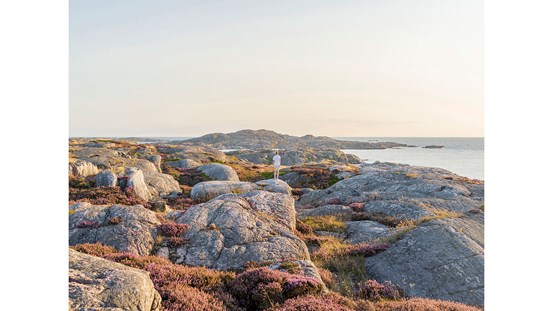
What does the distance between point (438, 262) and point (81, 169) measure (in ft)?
98.4

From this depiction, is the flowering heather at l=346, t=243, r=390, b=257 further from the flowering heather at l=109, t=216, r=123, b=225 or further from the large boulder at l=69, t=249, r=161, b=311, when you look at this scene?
the flowering heather at l=109, t=216, r=123, b=225

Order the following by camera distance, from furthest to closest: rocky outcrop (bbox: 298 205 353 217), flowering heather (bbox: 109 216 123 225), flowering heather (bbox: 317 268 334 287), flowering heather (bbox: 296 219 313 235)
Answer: rocky outcrop (bbox: 298 205 353 217) → flowering heather (bbox: 296 219 313 235) → flowering heather (bbox: 109 216 123 225) → flowering heather (bbox: 317 268 334 287)

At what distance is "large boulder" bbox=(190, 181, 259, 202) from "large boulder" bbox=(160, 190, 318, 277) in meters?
9.72

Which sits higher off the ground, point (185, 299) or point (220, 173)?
point (220, 173)

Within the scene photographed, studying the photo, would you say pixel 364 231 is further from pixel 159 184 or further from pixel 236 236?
pixel 159 184

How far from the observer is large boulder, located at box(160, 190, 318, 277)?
12.4 meters

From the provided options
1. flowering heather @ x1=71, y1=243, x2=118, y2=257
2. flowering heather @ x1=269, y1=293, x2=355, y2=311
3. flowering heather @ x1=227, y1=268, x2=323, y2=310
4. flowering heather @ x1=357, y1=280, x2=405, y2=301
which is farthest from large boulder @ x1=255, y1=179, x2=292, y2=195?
flowering heather @ x1=269, y1=293, x2=355, y2=311

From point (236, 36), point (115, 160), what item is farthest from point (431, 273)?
point (115, 160)

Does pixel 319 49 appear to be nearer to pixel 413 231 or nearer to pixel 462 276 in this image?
pixel 413 231

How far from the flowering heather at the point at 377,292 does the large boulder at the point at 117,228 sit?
25.1 ft

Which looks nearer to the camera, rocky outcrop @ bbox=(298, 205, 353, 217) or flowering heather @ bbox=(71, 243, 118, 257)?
flowering heather @ bbox=(71, 243, 118, 257)

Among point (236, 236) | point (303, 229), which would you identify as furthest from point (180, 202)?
point (236, 236)

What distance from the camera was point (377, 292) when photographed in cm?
984
